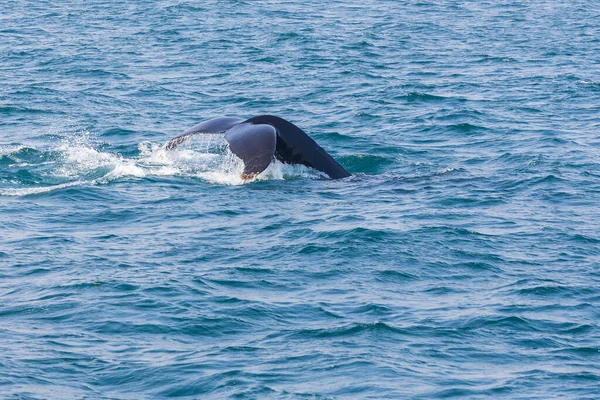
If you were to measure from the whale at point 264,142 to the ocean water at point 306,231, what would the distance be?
0.48 metres

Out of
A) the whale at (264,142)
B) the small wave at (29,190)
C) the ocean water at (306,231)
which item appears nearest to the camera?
the ocean water at (306,231)

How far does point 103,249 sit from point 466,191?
241 inches

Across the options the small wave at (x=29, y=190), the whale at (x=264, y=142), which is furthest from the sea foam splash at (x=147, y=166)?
the whale at (x=264, y=142)

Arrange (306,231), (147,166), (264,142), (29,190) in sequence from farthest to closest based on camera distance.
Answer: (147,166), (29,190), (306,231), (264,142)

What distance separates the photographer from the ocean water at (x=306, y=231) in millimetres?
12070

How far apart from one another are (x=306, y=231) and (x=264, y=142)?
1372 millimetres

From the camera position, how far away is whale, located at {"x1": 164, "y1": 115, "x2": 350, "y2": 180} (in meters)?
16.4

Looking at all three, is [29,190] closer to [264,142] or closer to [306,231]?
[264,142]

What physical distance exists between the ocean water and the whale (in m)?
0.48

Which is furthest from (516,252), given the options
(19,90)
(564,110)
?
(19,90)

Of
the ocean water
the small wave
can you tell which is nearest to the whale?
the ocean water

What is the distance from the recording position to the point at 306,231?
1653cm

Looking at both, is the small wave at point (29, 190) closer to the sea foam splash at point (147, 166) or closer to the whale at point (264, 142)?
the sea foam splash at point (147, 166)

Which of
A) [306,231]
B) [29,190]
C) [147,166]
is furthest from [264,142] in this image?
[29,190]
